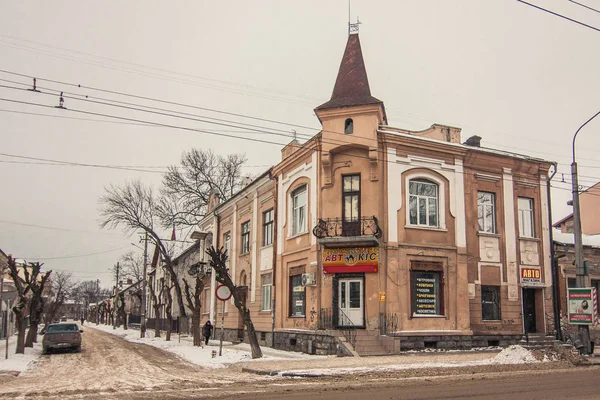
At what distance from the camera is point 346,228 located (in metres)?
23.1

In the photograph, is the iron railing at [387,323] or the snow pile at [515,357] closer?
the snow pile at [515,357]

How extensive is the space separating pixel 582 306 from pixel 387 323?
717 cm

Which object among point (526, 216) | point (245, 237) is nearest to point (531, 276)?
point (526, 216)

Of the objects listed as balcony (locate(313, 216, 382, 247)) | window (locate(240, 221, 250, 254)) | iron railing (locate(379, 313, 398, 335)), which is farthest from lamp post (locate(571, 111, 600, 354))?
window (locate(240, 221, 250, 254))

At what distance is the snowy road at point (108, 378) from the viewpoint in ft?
41.8

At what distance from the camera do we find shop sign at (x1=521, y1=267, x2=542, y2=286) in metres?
25.5

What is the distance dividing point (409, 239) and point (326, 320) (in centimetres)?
460

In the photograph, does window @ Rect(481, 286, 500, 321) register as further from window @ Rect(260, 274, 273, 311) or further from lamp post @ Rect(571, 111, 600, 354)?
window @ Rect(260, 274, 273, 311)

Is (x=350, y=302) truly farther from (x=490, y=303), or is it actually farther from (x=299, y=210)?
(x=490, y=303)

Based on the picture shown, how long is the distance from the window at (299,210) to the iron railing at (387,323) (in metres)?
5.57

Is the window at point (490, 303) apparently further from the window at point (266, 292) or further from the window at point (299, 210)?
the window at point (266, 292)

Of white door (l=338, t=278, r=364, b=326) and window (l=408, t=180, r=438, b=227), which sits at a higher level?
window (l=408, t=180, r=438, b=227)

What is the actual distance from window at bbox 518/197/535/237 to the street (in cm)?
959

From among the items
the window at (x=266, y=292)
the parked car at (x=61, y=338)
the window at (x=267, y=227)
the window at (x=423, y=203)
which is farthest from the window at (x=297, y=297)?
the parked car at (x=61, y=338)
